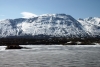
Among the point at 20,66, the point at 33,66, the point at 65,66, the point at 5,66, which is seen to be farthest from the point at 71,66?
the point at 5,66

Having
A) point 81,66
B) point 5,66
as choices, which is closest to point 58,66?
point 81,66

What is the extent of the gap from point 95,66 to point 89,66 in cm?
106

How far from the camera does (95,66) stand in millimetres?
37000

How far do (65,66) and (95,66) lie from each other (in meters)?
5.36

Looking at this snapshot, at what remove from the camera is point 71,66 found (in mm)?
37562

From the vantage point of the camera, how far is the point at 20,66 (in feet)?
126

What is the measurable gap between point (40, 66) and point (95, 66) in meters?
9.97

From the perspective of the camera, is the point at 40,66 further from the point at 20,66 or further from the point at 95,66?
the point at 95,66

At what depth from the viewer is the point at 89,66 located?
37250 millimetres

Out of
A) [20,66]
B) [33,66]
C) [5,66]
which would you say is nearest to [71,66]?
Answer: [33,66]

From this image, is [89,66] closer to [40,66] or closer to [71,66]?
[71,66]

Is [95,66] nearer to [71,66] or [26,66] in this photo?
[71,66]

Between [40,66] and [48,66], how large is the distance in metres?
1.53

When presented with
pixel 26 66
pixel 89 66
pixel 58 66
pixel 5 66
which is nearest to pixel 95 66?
pixel 89 66
